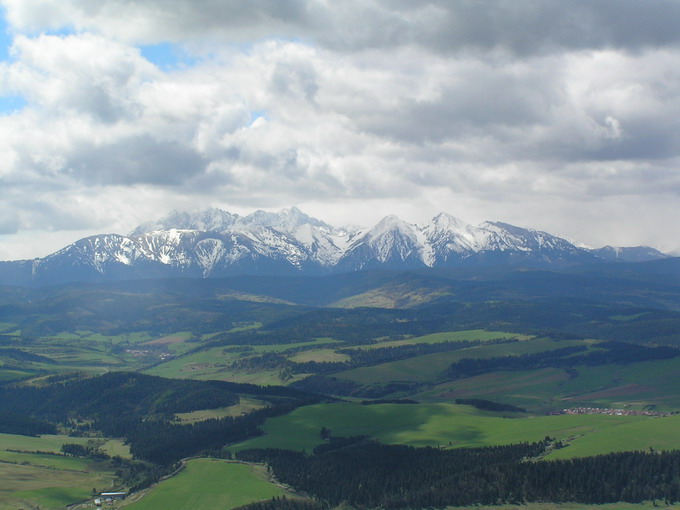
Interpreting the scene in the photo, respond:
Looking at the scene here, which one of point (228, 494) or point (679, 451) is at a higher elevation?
point (679, 451)

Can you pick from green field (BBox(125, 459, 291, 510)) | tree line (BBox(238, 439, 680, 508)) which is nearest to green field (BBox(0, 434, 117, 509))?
green field (BBox(125, 459, 291, 510))

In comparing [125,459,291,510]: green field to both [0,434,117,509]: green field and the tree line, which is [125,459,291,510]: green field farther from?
[0,434,117,509]: green field

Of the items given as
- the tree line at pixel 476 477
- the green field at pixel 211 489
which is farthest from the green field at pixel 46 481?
the tree line at pixel 476 477

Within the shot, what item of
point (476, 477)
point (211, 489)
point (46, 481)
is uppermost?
point (476, 477)

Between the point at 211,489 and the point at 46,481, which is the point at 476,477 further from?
the point at 46,481

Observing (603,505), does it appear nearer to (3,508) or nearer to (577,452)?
(577,452)

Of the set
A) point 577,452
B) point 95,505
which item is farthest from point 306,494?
point 577,452

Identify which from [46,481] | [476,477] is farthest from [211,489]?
[476,477]

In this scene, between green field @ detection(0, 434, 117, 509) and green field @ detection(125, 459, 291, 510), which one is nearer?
green field @ detection(125, 459, 291, 510)
